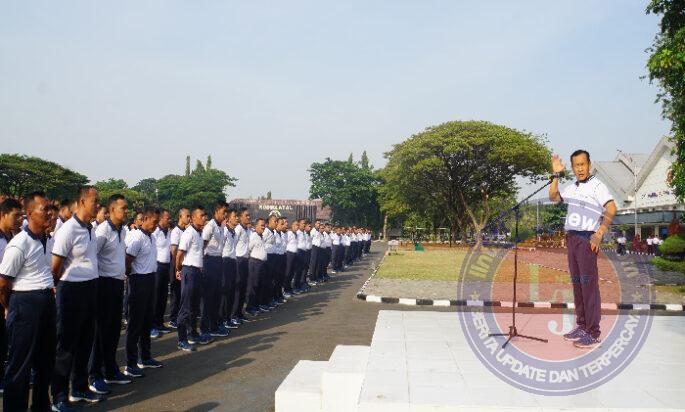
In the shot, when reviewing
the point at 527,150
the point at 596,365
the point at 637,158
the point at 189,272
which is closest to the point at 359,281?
the point at 189,272

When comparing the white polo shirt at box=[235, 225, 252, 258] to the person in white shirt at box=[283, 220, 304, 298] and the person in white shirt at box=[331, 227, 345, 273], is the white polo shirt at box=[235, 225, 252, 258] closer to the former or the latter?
the person in white shirt at box=[283, 220, 304, 298]

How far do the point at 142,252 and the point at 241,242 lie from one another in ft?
10.8

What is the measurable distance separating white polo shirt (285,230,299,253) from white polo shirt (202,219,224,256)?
5.23 meters

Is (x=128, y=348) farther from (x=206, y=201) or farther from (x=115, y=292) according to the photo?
(x=206, y=201)

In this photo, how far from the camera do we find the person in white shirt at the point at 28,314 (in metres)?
4.17

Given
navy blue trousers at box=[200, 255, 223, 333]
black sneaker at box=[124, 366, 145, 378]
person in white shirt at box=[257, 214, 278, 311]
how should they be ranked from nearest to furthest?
1. black sneaker at box=[124, 366, 145, 378]
2. navy blue trousers at box=[200, 255, 223, 333]
3. person in white shirt at box=[257, 214, 278, 311]

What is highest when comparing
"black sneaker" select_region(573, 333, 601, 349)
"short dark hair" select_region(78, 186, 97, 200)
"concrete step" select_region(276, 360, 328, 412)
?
"short dark hair" select_region(78, 186, 97, 200)

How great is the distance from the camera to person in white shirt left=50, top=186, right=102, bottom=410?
189 inches

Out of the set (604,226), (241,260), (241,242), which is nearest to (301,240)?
(241,242)

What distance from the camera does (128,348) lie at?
19.6ft

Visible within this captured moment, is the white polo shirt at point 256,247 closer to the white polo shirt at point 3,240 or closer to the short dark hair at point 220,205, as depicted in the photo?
the short dark hair at point 220,205

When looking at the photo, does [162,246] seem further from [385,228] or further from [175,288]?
[385,228]

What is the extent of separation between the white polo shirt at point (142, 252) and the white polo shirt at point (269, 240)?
165 inches

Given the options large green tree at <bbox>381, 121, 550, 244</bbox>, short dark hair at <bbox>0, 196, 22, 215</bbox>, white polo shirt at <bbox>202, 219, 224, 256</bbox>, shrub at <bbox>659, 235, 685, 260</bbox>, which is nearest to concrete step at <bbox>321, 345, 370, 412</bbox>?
short dark hair at <bbox>0, 196, 22, 215</bbox>
